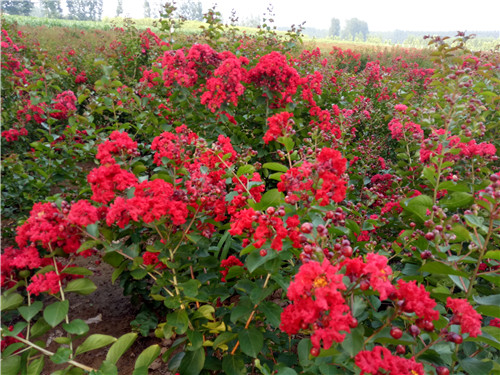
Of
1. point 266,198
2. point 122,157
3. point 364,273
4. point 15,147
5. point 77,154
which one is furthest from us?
point 15,147

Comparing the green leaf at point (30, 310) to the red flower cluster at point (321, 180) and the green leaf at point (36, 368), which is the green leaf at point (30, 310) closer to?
the green leaf at point (36, 368)

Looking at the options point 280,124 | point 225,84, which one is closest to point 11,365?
point 280,124

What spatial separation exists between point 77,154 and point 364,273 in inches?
131

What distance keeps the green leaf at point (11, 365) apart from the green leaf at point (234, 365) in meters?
0.95

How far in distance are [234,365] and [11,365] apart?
1027 millimetres

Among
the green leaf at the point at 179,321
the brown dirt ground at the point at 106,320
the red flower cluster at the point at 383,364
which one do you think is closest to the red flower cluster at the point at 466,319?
the red flower cluster at the point at 383,364

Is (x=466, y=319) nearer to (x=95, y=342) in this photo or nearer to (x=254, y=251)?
(x=254, y=251)

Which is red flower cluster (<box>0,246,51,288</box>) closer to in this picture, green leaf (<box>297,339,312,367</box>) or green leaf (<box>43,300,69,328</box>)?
green leaf (<box>43,300,69,328</box>)

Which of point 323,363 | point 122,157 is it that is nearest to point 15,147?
point 122,157

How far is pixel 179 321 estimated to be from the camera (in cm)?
162

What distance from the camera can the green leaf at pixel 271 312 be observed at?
146 centimetres

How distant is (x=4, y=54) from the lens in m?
4.36

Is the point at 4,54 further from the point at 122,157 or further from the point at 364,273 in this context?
the point at 364,273

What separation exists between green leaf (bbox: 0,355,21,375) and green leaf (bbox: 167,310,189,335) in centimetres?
65
